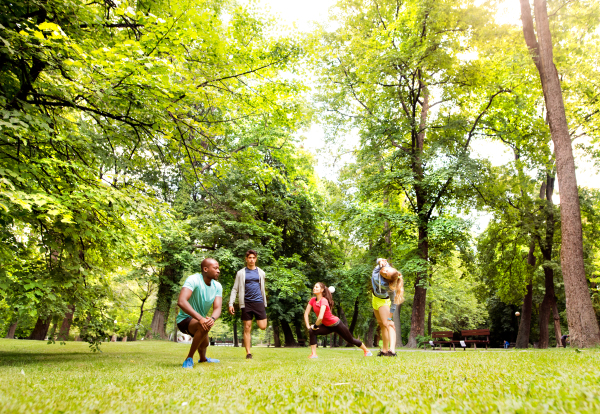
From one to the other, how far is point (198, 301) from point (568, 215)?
33.4ft

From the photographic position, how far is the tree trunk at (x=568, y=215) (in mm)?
10039

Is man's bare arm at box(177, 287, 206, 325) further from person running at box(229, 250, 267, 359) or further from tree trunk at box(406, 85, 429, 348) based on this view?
tree trunk at box(406, 85, 429, 348)

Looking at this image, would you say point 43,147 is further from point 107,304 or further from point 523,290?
point 523,290

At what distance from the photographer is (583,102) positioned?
1886 centimetres

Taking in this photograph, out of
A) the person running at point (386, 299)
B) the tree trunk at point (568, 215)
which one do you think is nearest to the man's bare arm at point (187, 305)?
the person running at point (386, 299)

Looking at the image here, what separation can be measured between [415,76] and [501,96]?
440cm

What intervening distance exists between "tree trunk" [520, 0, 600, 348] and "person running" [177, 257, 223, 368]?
31.4 feet

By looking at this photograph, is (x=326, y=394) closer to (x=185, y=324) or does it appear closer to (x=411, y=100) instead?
(x=185, y=324)

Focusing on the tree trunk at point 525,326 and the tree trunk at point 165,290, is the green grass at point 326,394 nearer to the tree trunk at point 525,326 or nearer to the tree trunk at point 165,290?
the tree trunk at point 165,290

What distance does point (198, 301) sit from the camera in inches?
237

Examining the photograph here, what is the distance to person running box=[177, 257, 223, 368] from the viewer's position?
226 inches

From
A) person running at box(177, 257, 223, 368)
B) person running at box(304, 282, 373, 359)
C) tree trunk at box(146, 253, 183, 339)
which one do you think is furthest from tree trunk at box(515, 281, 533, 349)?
person running at box(177, 257, 223, 368)

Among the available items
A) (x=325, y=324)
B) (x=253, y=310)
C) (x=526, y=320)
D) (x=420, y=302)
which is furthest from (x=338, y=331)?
(x=526, y=320)

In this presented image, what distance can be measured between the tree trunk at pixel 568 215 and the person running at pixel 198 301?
956cm
